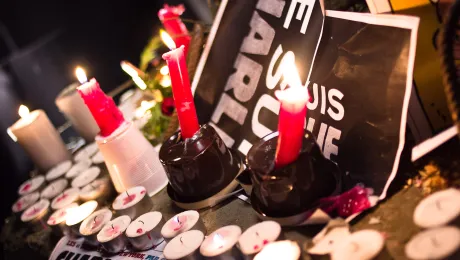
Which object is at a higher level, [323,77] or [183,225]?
[323,77]

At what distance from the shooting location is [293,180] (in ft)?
2.78

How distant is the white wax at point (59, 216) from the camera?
1.32 meters

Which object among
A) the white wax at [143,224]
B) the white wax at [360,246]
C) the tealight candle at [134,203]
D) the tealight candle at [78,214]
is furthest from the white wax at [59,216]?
the white wax at [360,246]

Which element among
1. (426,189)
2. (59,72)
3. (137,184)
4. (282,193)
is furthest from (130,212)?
(59,72)

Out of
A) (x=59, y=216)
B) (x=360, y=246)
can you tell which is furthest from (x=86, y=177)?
(x=360, y=246)

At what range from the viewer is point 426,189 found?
2.69 feet

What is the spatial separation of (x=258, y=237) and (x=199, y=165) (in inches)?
10.4

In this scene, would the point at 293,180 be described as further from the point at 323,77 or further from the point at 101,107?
the point at 101,107

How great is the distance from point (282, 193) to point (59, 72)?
3.00m

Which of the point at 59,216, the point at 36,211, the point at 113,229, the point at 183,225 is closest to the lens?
the point at 183,225

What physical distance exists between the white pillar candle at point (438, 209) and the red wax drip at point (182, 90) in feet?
1.86

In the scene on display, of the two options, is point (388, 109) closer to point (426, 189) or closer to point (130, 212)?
point (426, 189)

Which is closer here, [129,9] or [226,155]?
[226,155]

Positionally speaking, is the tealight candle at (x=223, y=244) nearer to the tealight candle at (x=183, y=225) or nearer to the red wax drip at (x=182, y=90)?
the tealight candle at (x=183, y=225)
